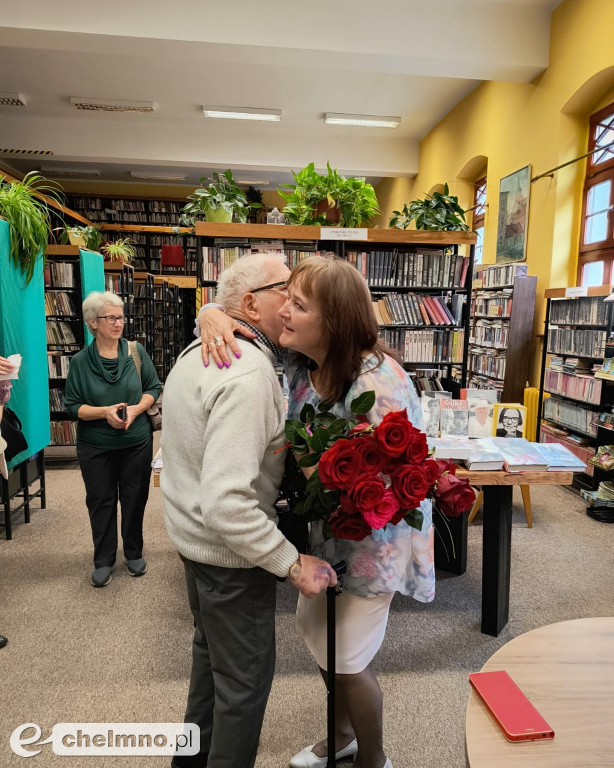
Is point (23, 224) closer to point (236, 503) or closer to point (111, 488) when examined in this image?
A: point (111, 488)

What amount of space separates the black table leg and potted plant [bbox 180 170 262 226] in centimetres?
260

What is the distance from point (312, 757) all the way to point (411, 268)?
3.34m

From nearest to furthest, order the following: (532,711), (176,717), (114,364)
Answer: (532,711) < (176,717) < (114,364)

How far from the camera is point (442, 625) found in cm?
259

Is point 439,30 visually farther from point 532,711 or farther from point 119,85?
point 532,711

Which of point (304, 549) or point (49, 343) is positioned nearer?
point (304, 549)

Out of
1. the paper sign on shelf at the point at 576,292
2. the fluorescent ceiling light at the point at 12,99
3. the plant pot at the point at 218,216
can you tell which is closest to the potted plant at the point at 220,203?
the plant pot at the point at 218,216

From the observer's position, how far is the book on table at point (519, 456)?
2.30m

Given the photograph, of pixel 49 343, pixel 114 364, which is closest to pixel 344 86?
pixel 49 343

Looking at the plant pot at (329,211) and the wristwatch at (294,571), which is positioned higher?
the plant pot at (329,211)

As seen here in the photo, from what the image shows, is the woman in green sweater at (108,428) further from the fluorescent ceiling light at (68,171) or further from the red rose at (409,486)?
the fluorescent ceiling light at (68,171)

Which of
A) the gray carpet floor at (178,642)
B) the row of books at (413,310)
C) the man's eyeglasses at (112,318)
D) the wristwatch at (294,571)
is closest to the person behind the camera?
the wristwatch at (294,571)

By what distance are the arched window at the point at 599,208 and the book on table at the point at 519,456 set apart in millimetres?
3641

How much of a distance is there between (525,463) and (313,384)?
51.8 inches
